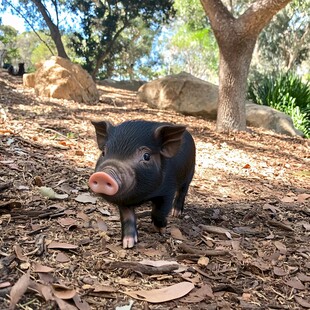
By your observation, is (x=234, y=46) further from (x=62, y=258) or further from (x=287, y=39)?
(x=287, y=39)

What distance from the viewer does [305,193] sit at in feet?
16.8

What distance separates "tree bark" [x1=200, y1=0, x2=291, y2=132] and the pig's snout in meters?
5.98

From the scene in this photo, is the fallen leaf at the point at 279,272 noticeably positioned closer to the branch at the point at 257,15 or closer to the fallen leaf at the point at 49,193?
the fallen leaf at the point at 49,193

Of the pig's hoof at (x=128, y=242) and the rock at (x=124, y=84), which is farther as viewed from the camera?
the rock at (x=124, y=84)

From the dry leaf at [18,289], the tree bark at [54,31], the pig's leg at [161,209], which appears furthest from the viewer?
the tree bark at [54,31]

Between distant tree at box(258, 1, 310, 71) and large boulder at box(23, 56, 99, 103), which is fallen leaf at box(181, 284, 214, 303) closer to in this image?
large boulder at box(23, 56, 99, 103)

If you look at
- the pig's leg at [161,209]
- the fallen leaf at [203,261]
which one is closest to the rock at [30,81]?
the pig's leg at [161,209]

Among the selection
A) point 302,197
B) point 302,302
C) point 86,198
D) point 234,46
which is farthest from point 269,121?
point 302,302

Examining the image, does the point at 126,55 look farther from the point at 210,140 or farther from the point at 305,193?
the point at 305,193

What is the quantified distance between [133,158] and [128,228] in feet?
1.68

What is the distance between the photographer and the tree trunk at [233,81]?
7953 mm

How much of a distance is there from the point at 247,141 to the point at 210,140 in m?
0.76

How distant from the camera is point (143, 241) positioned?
9.80 ft

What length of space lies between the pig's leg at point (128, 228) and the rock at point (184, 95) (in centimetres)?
Answer: 761
